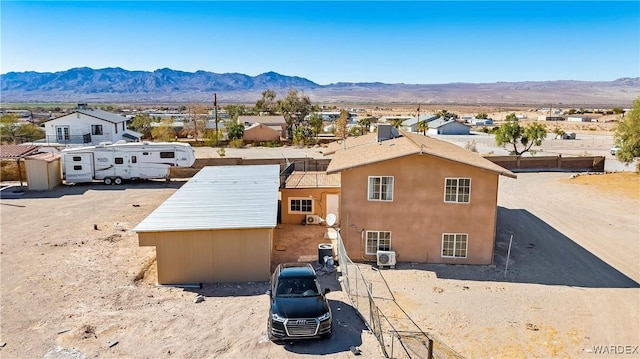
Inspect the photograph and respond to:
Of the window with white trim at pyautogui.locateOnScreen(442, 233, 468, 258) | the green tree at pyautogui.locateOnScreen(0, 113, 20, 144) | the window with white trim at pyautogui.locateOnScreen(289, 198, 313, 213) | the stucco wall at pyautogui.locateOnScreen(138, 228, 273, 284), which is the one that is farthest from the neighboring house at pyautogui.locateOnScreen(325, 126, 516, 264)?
the green tree at pyautogui.locateOnScreen(0, 113, 20, 144)

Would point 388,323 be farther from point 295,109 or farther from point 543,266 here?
point 295,109

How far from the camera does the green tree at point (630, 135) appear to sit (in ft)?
113

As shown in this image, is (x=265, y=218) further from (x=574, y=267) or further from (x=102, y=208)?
(x=102, y=208)

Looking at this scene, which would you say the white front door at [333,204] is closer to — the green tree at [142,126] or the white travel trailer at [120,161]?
the white travel trailer at [120,161]

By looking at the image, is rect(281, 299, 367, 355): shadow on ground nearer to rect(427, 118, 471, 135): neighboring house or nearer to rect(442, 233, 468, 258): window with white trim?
rect(442, 233, 468, 258): window with white trim

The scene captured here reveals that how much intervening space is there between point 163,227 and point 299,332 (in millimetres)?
6822

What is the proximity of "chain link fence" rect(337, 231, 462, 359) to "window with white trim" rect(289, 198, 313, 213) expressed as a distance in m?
7.33

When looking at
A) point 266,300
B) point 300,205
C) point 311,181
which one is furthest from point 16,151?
point 266,300

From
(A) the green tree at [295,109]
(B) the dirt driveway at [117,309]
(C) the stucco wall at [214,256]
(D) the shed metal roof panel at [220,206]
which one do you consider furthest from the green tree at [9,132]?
(C) the stucco wall at [214,256]

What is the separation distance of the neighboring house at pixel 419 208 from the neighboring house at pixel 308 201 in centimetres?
478

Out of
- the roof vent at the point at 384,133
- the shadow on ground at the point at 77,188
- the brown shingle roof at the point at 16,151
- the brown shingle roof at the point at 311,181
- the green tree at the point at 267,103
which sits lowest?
the shadow on ground at the point at 77,188

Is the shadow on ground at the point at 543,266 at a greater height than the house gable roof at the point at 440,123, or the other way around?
the house gable roof at the point at 440,123

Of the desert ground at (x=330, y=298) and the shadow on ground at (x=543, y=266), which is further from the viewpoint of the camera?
the shadow on ground at (x=543, y=266)

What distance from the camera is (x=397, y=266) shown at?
17.7 meters
